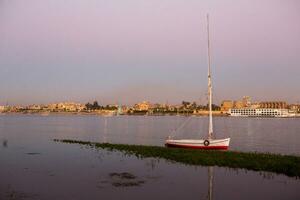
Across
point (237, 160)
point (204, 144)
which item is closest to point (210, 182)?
Answer: point (237, 160)

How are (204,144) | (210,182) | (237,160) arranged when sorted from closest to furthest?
(210,182)
(237,160)
(204,144)

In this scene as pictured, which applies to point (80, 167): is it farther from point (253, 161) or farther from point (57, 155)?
point (253, 161)

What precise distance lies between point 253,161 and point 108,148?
1859cm

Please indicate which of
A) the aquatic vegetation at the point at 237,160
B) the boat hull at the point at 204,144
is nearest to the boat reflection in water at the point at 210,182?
the aquatic vegetation at the point at 237,160

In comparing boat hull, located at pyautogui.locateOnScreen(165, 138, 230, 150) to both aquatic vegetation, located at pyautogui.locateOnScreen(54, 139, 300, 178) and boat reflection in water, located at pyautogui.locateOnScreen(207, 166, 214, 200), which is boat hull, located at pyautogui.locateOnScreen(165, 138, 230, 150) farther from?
boat reflection in water, located at pyautogui.locateOnScreen(207, 166, 214, 200)

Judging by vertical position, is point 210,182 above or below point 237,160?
below

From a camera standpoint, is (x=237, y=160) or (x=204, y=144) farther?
(x=204, y=144)

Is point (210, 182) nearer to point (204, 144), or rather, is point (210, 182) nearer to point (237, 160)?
point (237, 160)

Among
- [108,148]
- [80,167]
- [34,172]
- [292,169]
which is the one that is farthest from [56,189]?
[108,148]

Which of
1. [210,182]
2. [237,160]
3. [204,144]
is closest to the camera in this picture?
[210,182]

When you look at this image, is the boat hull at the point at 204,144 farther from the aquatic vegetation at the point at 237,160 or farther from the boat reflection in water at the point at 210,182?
the boat reflection in water at the point at 210,182

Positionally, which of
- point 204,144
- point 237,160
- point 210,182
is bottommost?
point 210,182

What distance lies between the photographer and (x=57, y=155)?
140 feet

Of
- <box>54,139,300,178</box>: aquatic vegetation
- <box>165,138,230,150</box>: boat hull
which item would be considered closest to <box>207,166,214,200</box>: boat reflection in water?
<box>54,139,300,178</box>: aquatic vegetation
